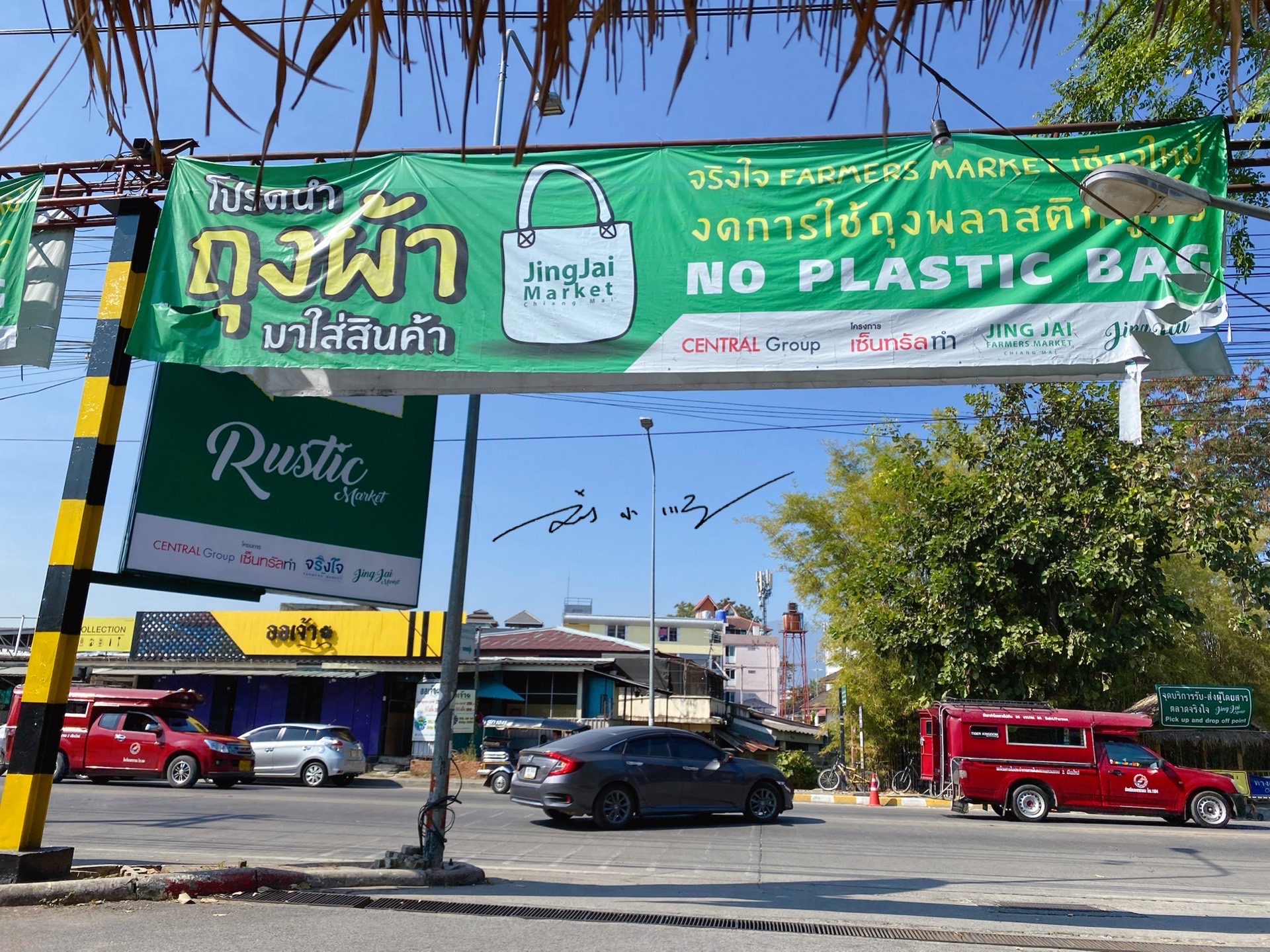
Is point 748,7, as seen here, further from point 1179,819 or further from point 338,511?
point 1179,819

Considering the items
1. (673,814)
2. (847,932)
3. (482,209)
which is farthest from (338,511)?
(673,814)

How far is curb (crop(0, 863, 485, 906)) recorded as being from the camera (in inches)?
259

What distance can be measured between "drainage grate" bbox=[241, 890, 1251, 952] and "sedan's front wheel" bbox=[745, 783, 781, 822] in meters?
8.17

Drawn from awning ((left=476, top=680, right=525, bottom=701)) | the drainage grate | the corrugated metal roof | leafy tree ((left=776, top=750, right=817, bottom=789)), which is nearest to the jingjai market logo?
the drainage grate

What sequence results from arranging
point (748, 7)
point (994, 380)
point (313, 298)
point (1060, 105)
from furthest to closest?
1. point (1060, 105)
2. point (313, 298)
3. point (994, 380)
4. point (748, 7)

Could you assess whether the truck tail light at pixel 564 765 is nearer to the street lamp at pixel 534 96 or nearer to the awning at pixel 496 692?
the street lamp at pixel 534 96

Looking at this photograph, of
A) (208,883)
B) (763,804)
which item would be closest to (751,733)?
(763,804)

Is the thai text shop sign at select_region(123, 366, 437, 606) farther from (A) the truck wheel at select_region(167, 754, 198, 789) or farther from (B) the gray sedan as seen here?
(A) the truck wheel at select_region(167, 754, 198, 789)

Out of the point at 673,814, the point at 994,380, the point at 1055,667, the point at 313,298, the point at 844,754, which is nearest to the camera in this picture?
the point at 994,380

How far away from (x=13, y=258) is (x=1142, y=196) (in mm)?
8960

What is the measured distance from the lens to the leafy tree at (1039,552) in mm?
22688

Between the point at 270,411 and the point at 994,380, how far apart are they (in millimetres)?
5894

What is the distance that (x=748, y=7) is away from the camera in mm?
2920

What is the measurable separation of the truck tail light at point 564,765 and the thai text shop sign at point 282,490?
5731 millimetres
